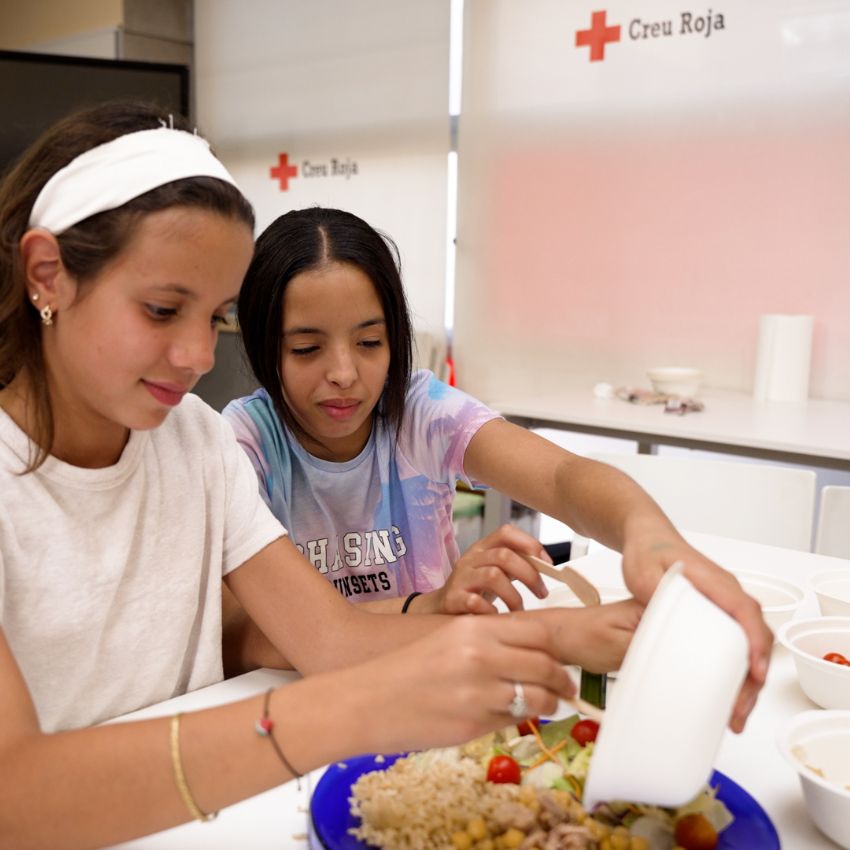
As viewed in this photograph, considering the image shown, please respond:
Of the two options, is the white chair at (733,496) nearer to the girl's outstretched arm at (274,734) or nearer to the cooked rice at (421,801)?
the cooked rice at (421,801)

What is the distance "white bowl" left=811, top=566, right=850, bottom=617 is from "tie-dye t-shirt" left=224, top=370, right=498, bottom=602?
564 mm

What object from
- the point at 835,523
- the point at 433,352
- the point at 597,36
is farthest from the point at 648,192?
the point at 835,523

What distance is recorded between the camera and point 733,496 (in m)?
1.99

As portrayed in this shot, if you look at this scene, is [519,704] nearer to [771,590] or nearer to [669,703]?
[669,703]

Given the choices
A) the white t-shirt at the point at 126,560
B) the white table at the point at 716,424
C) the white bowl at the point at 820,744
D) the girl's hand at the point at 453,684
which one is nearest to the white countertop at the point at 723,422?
the white table at the point at 716,424

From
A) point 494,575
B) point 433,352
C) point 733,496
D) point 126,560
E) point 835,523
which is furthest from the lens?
point 433,352

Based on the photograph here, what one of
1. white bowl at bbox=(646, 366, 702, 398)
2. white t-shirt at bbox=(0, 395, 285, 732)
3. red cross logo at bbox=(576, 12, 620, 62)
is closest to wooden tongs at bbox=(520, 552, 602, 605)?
white t-shirt at bbox=(0, 395, 285, 732)

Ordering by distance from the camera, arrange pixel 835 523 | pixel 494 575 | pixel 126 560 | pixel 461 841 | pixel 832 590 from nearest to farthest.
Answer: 1. pixel 461 841
2. pixel 126 560
3. pixel 494 575
4. pixel 832 590
5. pixel 835 523

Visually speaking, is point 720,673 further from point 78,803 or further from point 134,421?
point 134,421

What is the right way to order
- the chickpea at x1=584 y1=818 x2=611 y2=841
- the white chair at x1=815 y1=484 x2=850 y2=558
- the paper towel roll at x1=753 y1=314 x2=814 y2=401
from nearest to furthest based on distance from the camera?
the chickpea at x1=584 y1=818 x2=611 y2=841 → the white chair at x1=815 y1=484 x2=850 y2=558 → the paper towel roll at x1=753 y1=314 x2=814 y2=401

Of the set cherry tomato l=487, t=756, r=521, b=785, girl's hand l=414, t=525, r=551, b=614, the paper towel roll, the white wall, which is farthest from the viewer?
the white wall

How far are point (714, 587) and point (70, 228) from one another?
67 cm

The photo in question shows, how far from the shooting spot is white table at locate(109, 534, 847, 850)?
30.7 inches

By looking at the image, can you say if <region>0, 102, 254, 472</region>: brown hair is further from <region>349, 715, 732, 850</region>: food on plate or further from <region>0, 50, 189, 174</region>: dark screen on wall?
<region>0, 50, 189, 174</region>: dark screen on wall
